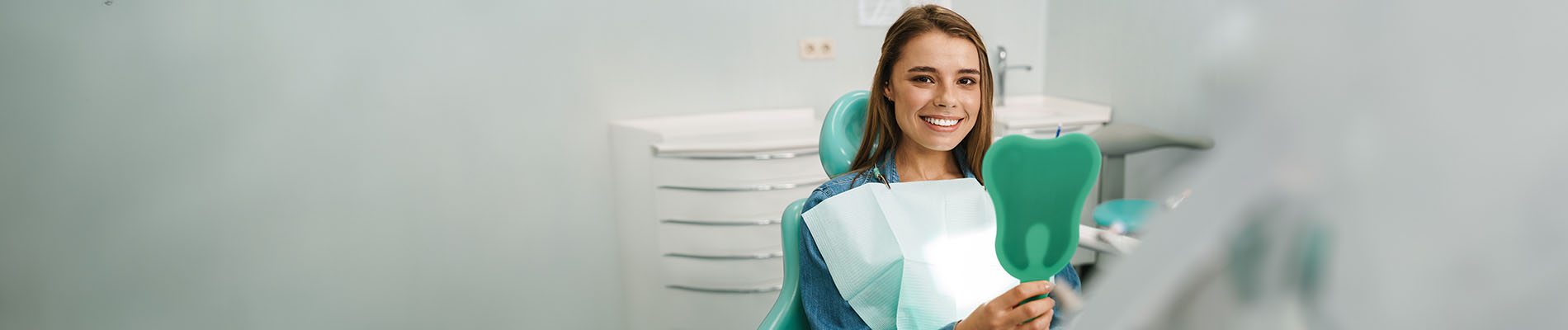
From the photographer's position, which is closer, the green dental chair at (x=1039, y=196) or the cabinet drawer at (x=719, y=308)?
the green dental chair at (x=1039, y=196)

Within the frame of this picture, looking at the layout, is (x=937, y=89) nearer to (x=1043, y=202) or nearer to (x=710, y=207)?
(x=1043, y=202)

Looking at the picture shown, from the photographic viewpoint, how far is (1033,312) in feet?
0.87

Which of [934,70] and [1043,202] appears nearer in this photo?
[1043,202]

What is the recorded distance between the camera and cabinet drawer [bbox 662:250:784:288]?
219 cm

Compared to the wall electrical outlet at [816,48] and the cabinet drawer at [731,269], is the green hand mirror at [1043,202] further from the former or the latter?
the wall electrical outlet at [816,48]

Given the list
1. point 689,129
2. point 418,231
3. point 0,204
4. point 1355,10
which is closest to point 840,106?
point 1355,10

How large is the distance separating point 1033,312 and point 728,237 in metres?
1.92

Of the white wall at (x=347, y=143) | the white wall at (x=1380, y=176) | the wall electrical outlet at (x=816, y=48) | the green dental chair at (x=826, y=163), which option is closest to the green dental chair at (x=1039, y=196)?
the white wall at (x=1380, y=176)

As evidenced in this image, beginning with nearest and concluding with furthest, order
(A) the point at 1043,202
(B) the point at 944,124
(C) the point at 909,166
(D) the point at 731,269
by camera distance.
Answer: (A) the point at 1043,202, (B) the point at 944,124, (C) the point at 909,166, (D) the point at 731,269

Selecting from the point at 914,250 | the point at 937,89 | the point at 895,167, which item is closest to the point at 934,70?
the point at 937,89

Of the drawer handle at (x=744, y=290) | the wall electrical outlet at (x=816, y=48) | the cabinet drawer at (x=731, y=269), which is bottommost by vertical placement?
the drawer handle at (x=744, y=290)

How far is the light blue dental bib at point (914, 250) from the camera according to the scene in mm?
388

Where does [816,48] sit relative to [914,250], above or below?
above

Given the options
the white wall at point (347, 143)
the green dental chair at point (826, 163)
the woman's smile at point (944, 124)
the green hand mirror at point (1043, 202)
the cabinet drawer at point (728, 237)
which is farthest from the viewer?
the cabinet drawer at point (728, 237)
